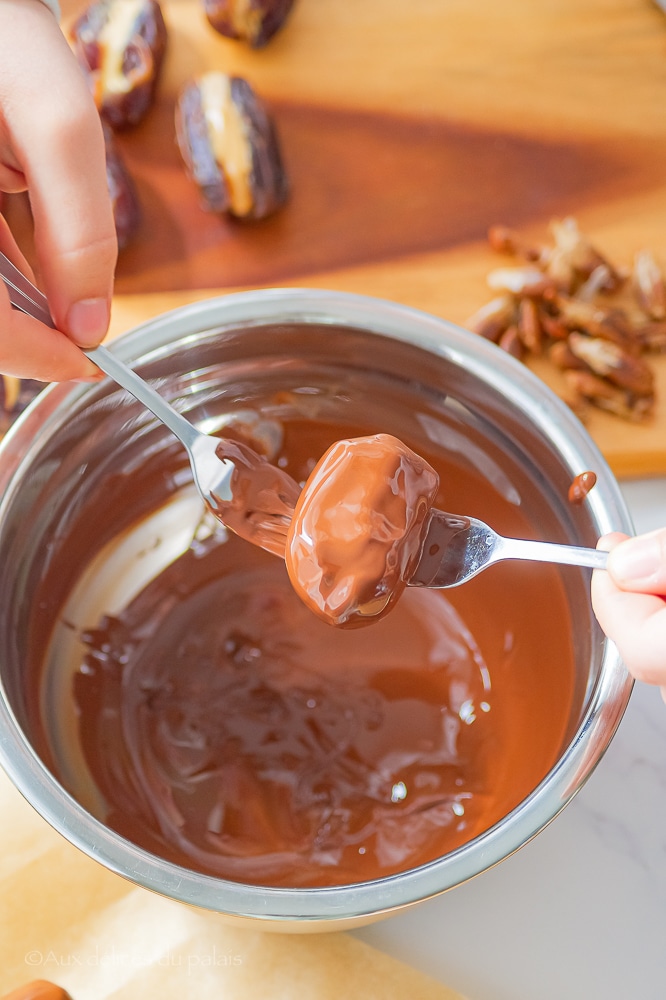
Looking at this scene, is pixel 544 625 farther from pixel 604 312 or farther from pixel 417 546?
pixel 604 312

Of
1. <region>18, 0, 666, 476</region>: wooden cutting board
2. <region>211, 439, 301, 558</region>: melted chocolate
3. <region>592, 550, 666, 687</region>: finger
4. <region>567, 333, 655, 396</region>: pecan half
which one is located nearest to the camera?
<region>592, 550, 666, 687</region>: finger

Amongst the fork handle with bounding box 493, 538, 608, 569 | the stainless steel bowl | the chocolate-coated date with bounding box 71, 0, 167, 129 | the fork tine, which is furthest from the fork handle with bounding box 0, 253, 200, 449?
the chocolate-coated date with bounding box 71, 0, 167, 129

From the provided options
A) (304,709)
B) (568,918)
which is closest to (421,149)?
(304,709)

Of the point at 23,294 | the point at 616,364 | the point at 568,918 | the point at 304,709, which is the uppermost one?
the point at 23,294

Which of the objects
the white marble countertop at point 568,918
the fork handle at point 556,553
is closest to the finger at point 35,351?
the fork handle at point 556,553

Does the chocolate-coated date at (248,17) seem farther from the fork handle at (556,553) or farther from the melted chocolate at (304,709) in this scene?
the fork handle at (556,553)

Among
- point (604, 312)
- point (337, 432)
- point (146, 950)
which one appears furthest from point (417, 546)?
point (604, 312)

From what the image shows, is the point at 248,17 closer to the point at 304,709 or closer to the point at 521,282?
the point at 521,282

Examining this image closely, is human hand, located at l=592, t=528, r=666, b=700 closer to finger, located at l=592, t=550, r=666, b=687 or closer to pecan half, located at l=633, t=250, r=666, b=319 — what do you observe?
finger, located at l=592, t=550, r=666, b=687
